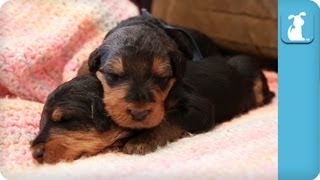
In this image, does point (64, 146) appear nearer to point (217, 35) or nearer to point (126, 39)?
point (126, 39)

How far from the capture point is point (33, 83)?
2367 millimetres

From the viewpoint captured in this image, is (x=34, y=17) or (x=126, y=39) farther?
(x=34, y=17)

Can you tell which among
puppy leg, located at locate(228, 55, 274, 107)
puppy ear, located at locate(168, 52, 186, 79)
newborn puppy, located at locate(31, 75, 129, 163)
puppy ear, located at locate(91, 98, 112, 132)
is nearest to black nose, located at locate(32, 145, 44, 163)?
newborn puppy, located at locate(31, 75, 129, 163)

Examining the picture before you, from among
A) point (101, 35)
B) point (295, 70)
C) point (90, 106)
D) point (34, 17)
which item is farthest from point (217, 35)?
point (295, 70)

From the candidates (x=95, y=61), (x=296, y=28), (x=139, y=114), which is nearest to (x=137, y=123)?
(x=139, y=114)

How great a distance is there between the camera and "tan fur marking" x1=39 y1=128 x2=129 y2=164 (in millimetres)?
1634

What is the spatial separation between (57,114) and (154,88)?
0.31m

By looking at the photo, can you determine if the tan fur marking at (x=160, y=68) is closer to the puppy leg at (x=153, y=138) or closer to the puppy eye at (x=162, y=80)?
the puppy eye at (x=162, y=80)

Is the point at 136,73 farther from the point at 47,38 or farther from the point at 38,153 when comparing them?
the point at 47,38

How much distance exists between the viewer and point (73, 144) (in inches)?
65.2

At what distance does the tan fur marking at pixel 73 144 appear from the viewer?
163 cm

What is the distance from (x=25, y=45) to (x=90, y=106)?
791 millimetres

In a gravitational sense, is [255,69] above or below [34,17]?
below

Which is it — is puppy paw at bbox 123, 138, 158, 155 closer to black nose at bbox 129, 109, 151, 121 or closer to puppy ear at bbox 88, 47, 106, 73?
black nose at bbox 129, 109, 151, 121
